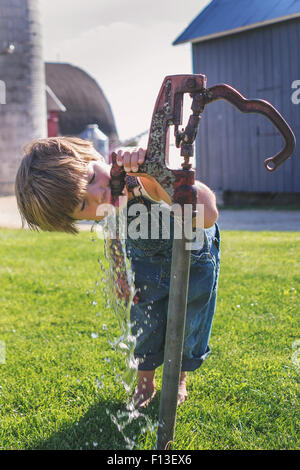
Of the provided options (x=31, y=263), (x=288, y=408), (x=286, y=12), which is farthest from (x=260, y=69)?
(x=288, y=408)

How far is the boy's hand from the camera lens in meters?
1.54

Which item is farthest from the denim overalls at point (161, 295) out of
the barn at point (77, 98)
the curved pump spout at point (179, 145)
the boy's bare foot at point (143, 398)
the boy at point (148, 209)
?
the barn at point (77, 98)

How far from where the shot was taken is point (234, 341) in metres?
2.83

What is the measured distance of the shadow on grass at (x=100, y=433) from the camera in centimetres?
189

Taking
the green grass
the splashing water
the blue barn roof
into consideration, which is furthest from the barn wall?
the splashing water

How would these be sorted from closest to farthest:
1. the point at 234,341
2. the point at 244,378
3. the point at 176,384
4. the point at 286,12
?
the point at 176,384, the point at 244,378, the point at 234,341, the point at 286,12

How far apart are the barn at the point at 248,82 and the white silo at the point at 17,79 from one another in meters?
4.67

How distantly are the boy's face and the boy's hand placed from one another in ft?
0.76

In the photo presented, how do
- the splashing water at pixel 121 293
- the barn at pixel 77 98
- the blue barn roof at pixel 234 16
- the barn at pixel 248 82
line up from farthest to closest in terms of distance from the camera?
the barn at pixel 77 98, the barn at pixel 248 82, the blue barn roof at pixel 234 16, the splashing water at pixel 121 293

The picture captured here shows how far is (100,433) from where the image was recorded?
6.47 feet

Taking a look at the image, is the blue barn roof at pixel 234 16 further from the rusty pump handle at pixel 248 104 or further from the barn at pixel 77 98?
the barn at pixel 77 98
